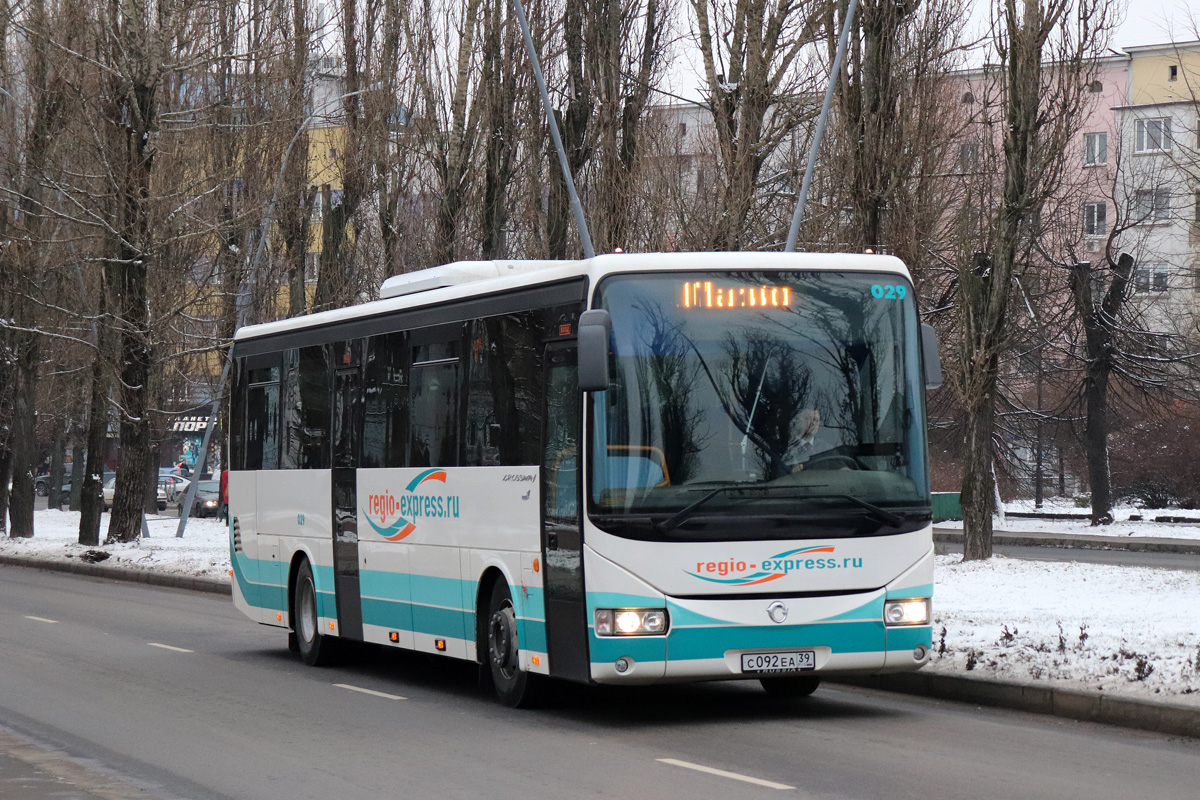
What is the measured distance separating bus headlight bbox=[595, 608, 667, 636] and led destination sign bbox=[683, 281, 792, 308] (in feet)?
6.36

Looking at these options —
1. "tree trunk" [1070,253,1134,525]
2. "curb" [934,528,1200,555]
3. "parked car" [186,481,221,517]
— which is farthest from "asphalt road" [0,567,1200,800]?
"parked car" [186,481,221,517]

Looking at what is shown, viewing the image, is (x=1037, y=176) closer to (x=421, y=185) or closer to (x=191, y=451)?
(x=421, y=185)

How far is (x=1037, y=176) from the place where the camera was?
25.0 m

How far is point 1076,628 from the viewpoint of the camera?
48.6ft

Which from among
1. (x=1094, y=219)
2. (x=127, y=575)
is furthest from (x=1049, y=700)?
(x=1094, y=219)

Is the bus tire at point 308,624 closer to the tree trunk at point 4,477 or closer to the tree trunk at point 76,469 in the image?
the tree trunk at point 4,477

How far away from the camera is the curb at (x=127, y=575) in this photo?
2700cm

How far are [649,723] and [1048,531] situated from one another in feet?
92.6

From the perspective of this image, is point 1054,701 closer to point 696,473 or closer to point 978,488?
point 696,473

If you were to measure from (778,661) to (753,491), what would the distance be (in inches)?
41.5

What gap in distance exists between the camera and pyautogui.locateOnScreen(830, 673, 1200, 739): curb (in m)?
10.7

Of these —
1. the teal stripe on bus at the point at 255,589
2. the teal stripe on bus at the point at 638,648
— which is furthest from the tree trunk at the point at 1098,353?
the teal stripe on bus at the point at 638,648

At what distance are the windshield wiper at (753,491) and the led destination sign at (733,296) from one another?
118cm

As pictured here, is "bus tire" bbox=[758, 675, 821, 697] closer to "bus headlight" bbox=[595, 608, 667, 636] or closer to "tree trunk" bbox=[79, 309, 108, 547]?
"bus headlight" bbox=[595, 608, 667, 636]
